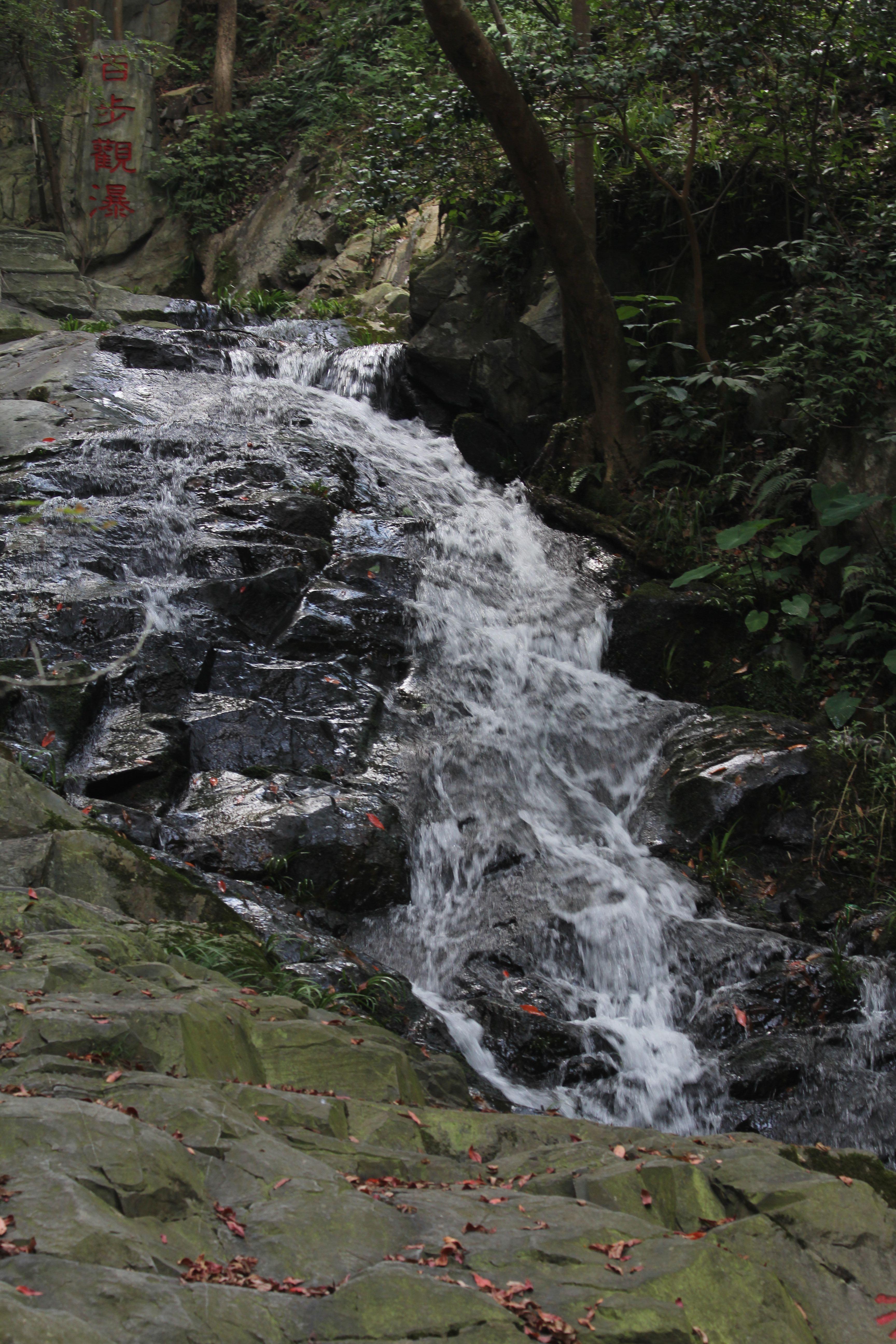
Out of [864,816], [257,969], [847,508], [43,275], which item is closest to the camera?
[257,969]

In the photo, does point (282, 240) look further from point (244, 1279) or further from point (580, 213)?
point (244, 1279)

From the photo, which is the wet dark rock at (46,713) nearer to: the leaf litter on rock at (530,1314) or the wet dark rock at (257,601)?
the wet dark rock at (257,601)

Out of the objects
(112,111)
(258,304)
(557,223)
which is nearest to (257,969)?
(557,223)

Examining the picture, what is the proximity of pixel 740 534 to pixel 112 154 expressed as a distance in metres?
17.6

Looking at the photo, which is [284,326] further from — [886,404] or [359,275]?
[886,404]

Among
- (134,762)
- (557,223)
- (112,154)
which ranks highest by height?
(112,154)

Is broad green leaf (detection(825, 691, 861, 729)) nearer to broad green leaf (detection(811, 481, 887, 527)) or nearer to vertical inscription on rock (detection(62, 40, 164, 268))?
broad green leaf (detection(811, 481, 887, 527))

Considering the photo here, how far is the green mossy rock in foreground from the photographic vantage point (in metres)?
1.89

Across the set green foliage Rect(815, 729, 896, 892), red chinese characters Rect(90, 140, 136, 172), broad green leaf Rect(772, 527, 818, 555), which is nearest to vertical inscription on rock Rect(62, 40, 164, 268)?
red chinese characters Rect(90, 140, 136, 172)

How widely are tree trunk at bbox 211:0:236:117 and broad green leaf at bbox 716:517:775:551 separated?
1716 centimetres

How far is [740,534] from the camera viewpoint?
8477mm

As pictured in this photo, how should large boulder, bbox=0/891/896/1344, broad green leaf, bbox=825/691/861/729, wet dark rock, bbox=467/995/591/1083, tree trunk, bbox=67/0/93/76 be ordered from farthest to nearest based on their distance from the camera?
tree trunk, bbox=67/0/93/76
broad green leaf, bbox=825/691/861/729
wet dark rock, bbox=467/995/591/1083
large boulder, bbox=0/891/896/1344

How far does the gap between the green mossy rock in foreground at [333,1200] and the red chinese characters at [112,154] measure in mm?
20273

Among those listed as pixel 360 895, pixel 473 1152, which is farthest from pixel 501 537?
pixel 473 1152
